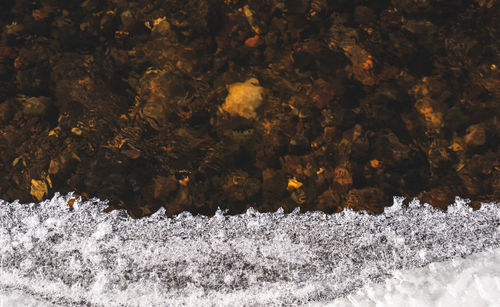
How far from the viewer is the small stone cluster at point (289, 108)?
705 mm

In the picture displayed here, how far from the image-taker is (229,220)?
0.71 metres

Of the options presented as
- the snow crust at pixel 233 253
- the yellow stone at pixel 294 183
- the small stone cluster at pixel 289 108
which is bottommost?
the snow crust at pixel 233 253

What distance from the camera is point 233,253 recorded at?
69cm

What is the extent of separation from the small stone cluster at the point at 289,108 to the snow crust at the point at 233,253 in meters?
0.03

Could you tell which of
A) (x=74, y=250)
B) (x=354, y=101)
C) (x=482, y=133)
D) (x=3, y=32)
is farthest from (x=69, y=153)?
(x=482, y=133)

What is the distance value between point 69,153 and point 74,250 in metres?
0.17

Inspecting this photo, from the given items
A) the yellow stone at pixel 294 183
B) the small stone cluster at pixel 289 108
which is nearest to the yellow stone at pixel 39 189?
the small stone cluster at pixel 289 108

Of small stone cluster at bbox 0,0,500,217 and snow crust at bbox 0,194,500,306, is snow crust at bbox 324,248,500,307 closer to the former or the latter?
snow crust at bbox 0,194,500,306

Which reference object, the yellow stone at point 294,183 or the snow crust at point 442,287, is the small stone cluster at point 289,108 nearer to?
the yellow stone at point 294,183

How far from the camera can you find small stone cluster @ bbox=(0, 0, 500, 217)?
0.70m

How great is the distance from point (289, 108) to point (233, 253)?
0.83 ft

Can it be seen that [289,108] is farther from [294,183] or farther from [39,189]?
[39,189]

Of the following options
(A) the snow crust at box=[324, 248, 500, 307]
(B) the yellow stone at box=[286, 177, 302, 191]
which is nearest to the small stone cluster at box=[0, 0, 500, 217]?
(B) the yellow stone at box=[286, 177, 302, 191]

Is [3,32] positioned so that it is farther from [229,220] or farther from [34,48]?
[229,220]
